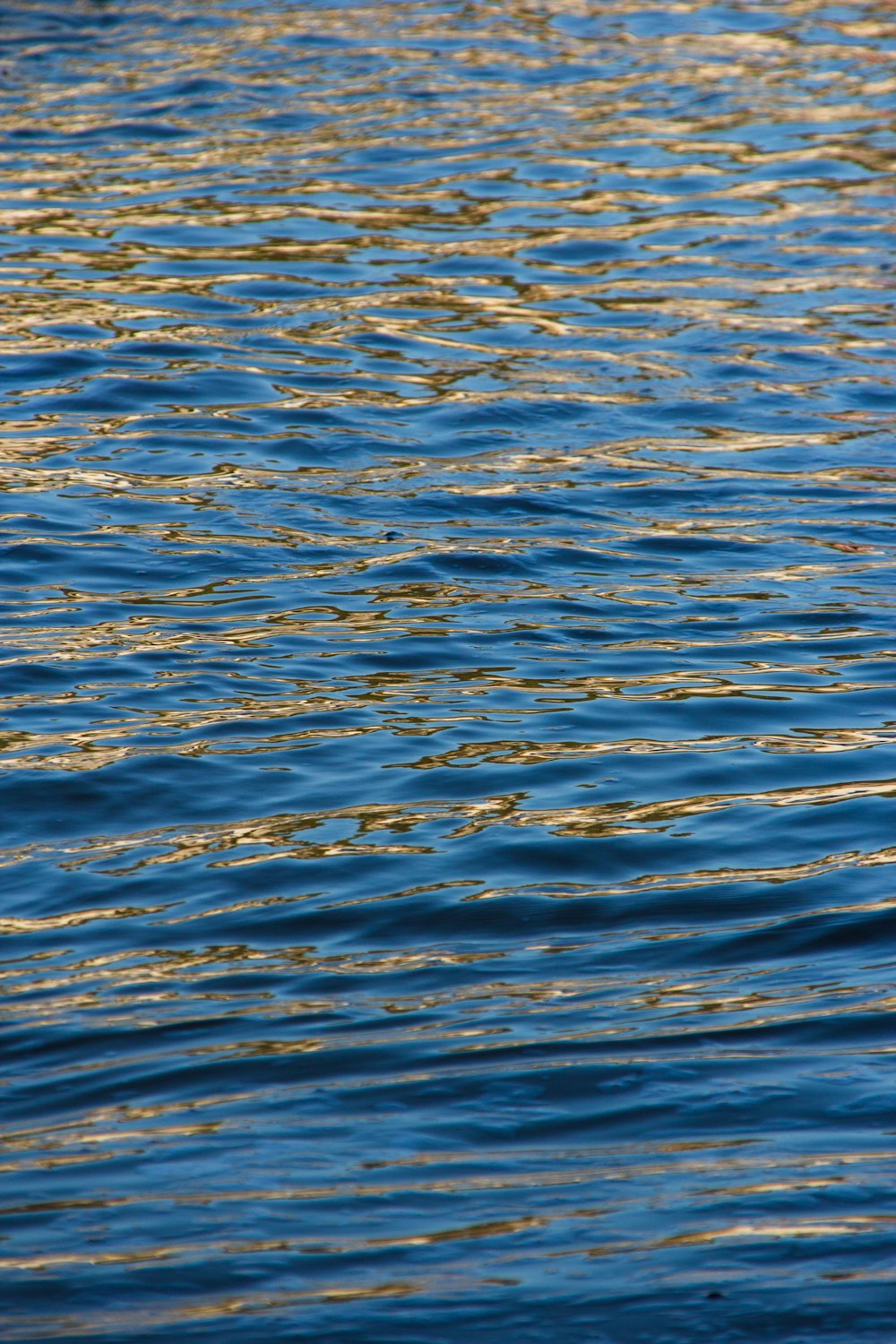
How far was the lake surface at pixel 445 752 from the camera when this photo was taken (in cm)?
307

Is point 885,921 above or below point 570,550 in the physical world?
below

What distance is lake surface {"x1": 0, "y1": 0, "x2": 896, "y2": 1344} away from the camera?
3.07 m

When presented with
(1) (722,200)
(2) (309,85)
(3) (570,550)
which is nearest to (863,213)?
(1) (722,200)

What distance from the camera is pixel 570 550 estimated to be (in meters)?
6.52

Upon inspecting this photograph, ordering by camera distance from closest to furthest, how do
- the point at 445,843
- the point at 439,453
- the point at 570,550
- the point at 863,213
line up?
1. the point at 445,843
2. the point at 570,550
3. the point at 439,453
4. the point at 863,213

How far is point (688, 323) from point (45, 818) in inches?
225

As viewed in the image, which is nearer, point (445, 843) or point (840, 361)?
point (445, 843)

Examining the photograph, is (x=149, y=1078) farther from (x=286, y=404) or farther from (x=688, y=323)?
(x=688, y=323)

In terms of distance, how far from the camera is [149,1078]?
3455 mm

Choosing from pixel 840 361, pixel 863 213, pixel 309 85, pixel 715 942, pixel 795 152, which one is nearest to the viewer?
pixel 715 942

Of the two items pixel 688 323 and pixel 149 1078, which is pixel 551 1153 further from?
pixel 688 323

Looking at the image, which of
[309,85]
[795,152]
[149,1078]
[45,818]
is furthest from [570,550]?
[309,85]

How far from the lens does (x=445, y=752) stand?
4.92 meters

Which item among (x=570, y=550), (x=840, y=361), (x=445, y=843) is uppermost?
(x=840, y=361)
